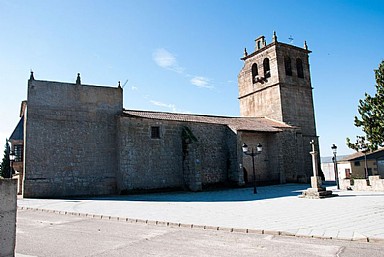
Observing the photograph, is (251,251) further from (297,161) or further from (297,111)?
(297,111)

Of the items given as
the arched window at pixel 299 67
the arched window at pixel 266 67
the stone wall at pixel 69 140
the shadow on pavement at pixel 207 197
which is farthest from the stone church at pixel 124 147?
the arched window at pixel 299 67

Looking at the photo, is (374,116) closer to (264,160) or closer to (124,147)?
(264,160)

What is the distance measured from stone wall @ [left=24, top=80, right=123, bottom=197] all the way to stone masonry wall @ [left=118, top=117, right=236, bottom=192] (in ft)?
3.39

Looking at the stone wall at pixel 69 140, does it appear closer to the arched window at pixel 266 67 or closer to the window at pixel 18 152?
the window at pixel 18 152

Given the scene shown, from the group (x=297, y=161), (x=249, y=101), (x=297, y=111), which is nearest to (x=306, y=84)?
(x=297, y=111)

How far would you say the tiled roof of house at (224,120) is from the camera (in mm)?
21438

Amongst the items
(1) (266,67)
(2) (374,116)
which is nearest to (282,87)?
(1) (266,67)

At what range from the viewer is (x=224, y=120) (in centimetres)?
2511

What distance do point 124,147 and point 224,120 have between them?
376 inches

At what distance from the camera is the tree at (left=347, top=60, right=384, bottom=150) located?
52.3 ft

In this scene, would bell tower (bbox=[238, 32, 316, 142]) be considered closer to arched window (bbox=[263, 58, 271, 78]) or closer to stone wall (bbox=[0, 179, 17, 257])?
arched window (bbox=[263, 58, 271, 78])

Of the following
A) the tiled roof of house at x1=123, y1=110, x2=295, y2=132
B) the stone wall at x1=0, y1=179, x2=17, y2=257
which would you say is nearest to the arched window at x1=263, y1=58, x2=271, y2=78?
the tiled roof of house at x1=123, y1=110, x2=295, y2=132

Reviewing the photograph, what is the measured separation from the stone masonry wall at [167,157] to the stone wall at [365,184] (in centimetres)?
767

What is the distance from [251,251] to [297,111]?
26199 mm
